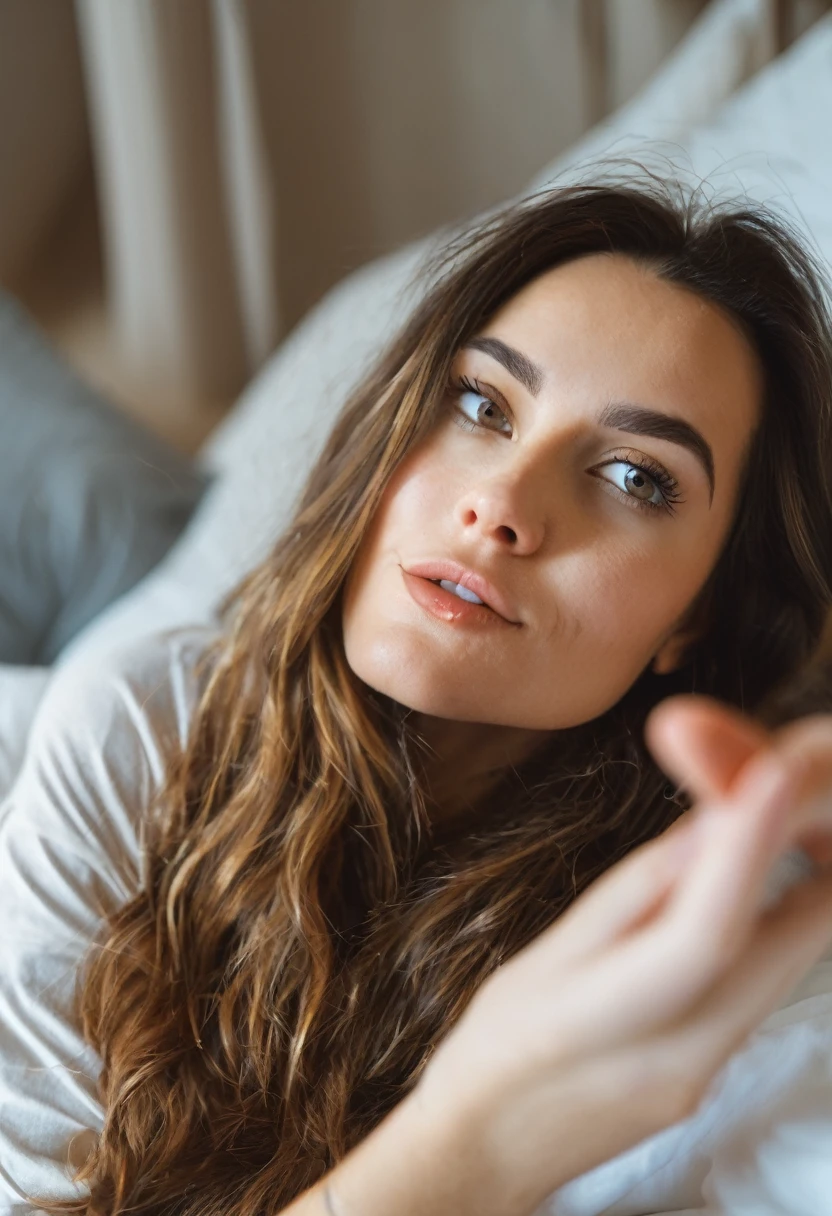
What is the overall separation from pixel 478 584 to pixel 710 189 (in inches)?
18.5

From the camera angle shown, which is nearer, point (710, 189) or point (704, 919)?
point (704, 919)

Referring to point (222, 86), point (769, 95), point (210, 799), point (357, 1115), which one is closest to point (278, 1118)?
point (357, 1115)

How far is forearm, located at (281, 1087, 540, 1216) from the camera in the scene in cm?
55

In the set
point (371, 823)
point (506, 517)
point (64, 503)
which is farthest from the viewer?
point (64, 503)

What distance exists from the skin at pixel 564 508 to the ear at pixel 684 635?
3 cm

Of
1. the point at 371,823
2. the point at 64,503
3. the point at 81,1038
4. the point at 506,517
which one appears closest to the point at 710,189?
the point at 506,517

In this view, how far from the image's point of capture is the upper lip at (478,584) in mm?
678

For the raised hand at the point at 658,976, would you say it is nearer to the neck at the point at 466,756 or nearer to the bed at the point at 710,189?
the bed at the point at 710,189

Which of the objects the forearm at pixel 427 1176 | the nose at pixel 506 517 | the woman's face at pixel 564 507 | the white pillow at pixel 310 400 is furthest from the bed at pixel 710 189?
the nose at pixel 506 517

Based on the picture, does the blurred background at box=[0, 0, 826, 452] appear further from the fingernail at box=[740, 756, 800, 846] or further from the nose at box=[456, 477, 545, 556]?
the fingernail at box=[740, 756, 800, 846]

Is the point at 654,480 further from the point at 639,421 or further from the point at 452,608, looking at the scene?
the point at 452,608

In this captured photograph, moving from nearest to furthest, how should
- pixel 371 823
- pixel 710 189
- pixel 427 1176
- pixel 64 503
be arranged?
1. pixel 427 1176
2. pixel 371 823
3. pixel 710 189
4. pixel 64 503

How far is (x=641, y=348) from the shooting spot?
0.69 metres

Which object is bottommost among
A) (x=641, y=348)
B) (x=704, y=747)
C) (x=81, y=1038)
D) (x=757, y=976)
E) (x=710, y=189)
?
(x=81, y=1038)
